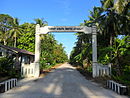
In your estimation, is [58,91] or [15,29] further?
[15,29]

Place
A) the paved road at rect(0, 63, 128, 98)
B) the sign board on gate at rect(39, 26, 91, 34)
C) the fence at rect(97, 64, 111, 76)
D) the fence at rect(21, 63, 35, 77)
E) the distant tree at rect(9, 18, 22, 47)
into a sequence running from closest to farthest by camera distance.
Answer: the paved road at rect(0, 63, 128, 98) → the fence at rect(97, 64, 111, 76) → the fence at rect(21, 63, 35, 77) → the sign board on gate at rect(39, 26, 91, 34) → the distant tree at rect(9, 18, 22, 47)

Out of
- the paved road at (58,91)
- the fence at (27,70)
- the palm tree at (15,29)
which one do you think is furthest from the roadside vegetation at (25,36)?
the paved road at (58,91)

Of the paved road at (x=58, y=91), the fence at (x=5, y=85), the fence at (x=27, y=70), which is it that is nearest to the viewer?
the paved road at (x=58, y=91)

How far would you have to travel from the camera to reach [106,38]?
69.1 feet

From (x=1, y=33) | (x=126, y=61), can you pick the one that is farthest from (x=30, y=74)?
(x=1, y=33)

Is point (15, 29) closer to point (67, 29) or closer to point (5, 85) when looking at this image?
point (67, 29)

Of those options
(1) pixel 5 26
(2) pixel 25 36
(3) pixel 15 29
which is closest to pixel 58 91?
(2) pixel 25 36

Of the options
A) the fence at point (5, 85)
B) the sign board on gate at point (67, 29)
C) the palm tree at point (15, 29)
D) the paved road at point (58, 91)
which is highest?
the palm tree at point (15, 29)

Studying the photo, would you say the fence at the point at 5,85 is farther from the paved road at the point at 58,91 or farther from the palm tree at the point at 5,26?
the palm tree at the point at 5,26

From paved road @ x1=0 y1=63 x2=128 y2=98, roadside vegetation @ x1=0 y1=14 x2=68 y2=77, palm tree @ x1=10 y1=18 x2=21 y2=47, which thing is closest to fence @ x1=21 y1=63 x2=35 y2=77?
paved road @ x1=0 y1=63 x2=128 y2=98

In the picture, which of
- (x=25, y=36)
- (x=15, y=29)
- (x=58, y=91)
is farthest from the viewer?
(x=15, y=29)

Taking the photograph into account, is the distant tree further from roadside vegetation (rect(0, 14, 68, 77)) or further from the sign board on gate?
the sign board on gate

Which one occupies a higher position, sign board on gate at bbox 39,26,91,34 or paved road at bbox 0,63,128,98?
sign board on gate at bbox 39,26,91,34

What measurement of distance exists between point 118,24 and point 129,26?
153 centimetres
